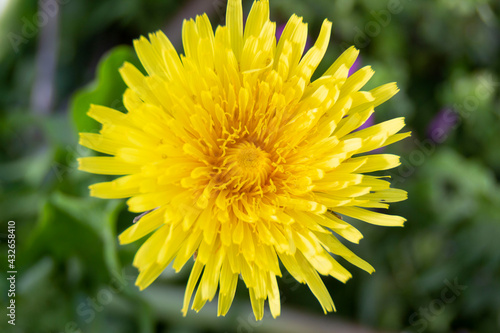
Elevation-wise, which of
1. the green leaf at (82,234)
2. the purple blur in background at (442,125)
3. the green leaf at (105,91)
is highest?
the green leaf at (105,91)

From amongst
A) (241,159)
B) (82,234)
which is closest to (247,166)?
(241,159)

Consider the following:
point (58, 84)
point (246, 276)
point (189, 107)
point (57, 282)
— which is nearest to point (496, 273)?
point (246, 276)

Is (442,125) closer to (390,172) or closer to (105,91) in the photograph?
(390,172)

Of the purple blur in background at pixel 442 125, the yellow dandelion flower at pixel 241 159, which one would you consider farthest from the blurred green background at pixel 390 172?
the yellow dandelion flower at pixel 241 159

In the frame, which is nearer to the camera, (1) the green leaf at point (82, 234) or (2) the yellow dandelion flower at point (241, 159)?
(2) the yellow dandelion flower at point (241, 159)

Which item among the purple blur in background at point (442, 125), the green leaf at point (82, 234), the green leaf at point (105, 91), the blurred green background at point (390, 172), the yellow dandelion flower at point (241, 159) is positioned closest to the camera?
the yellow dandelion flower at point (241, 159)

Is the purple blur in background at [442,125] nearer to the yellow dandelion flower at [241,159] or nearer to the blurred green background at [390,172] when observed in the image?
the blurred green background at [390,172]
